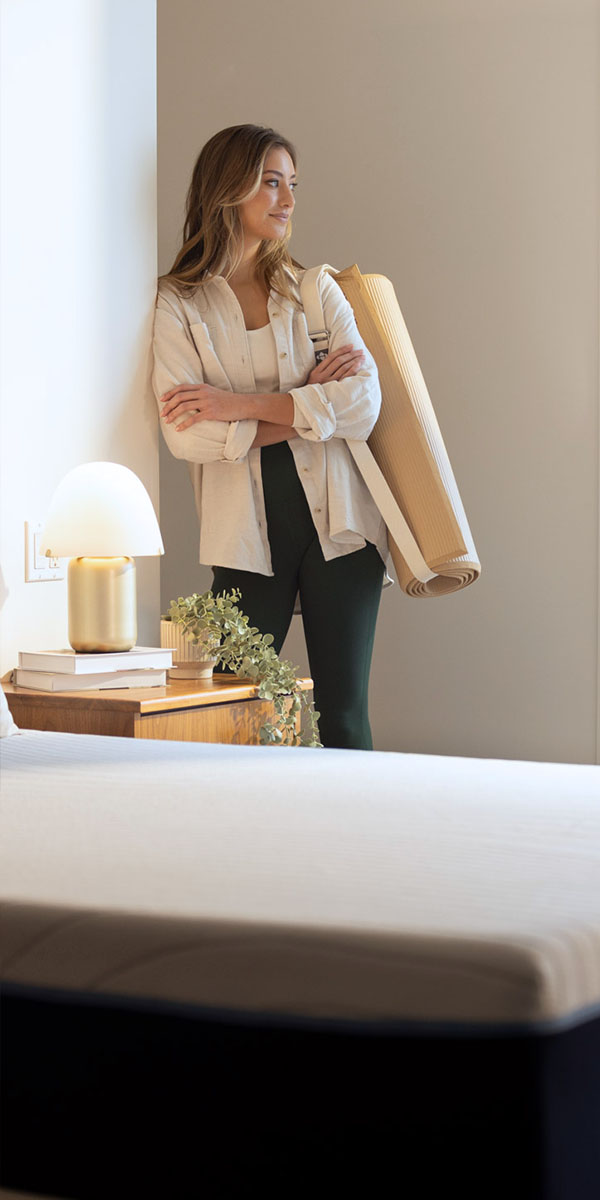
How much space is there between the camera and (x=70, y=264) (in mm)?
2510

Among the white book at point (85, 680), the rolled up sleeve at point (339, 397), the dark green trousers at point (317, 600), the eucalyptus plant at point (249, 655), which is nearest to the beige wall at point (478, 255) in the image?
the rolled up sleeve at point (339, 397)

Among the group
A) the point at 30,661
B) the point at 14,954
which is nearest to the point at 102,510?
the point at 30,661

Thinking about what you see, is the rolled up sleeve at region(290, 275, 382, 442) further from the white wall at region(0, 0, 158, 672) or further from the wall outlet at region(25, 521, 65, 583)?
the wall outlet at region(25, 521, 65, 583)

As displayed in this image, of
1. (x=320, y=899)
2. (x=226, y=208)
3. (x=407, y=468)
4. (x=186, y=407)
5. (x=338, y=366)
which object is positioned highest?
(x=226, y=208)

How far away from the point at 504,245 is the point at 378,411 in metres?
1.90

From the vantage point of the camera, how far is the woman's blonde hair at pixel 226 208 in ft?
9.16

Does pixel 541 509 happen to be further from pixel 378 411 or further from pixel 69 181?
pixel 69 181

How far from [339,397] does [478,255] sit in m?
2.02

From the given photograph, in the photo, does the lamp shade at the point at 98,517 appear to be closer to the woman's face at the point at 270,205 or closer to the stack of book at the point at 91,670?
the stack of book at the point at 91,670

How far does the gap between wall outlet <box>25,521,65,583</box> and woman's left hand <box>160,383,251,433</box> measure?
16.6 inches

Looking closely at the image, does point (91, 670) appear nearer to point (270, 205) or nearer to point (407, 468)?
point (407, 468)

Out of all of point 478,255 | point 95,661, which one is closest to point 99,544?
point 95,661

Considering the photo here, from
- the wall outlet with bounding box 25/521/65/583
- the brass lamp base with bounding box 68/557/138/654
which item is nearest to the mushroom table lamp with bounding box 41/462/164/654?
the brass lamp base with bounding box 68/557/138/654

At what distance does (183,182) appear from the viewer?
4.85 metres
